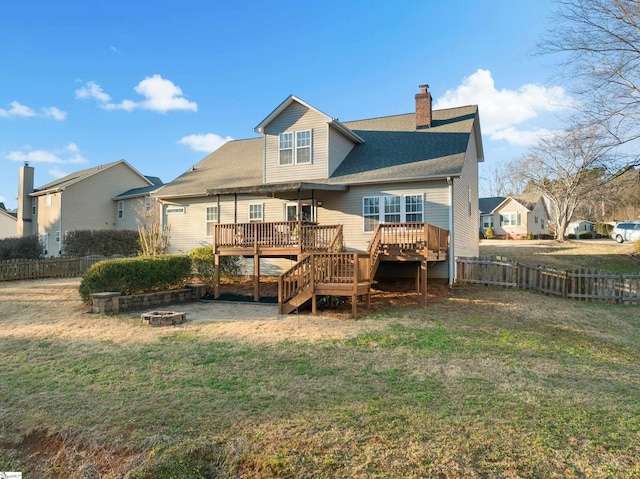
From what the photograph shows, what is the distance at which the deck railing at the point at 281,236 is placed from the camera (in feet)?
40.9

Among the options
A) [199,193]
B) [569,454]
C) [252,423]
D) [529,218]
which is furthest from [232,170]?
[529,218]

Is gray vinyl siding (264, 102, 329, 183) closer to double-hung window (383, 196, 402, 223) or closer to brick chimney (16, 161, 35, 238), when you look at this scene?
double-hung window (383, 196, 402, 223)

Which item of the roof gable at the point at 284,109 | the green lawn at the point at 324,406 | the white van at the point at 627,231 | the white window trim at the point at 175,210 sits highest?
the roof gable at the point at 284,109

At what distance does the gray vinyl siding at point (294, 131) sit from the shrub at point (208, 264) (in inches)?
Result: 146

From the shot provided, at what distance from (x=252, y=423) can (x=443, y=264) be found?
11.1m

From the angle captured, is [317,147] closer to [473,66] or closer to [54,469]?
[473,66]

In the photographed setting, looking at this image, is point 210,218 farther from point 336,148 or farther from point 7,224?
point 7,224

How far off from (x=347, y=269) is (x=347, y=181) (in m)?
5.64

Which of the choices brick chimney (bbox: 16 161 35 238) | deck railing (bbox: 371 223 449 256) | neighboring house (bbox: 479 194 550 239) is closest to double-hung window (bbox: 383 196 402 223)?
deck railing (bbox: 371 223 449 256)

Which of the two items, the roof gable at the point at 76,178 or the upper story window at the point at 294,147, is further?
the roof gable at the point at 76,178

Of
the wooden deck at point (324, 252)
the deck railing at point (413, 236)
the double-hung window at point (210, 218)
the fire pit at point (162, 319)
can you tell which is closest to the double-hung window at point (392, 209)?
the wooden deck at point (324, 252)

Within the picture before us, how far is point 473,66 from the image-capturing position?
1677 centimetres

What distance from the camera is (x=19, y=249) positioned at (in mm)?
22609

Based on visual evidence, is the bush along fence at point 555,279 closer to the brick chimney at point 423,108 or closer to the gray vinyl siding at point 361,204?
the gray vinyl siding at point 361,204
